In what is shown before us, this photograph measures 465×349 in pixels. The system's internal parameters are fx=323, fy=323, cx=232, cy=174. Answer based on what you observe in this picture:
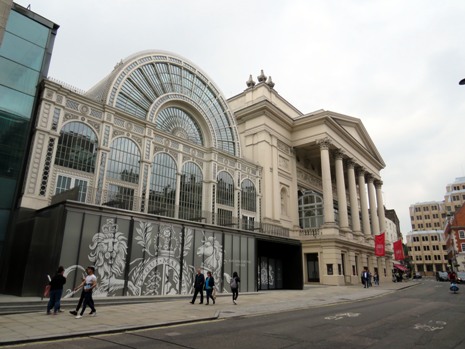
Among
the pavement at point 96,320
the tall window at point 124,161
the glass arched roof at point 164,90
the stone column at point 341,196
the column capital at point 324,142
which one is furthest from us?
the stone column at point 341,196

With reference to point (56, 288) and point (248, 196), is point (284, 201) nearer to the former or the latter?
point (248, 196)

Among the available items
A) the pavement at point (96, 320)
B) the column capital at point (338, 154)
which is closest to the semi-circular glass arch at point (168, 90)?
the pavement at point (96, 320)

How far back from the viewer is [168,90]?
1084 inches

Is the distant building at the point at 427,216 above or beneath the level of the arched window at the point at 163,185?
above

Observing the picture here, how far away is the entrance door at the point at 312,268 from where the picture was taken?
3805 cm

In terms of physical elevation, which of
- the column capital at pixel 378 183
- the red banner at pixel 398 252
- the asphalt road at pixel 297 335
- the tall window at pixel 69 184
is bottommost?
the asphalt road at pixel 297 335

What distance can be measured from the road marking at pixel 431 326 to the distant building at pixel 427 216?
394 ft

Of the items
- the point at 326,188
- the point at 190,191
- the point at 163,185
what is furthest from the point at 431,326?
the point at 326,188

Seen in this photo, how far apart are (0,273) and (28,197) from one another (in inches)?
167

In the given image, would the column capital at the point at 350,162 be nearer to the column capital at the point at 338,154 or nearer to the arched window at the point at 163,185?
Answer: the column capital at the point at 338,154

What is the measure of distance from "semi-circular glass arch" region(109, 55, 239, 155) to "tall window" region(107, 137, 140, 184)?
9.04 ft

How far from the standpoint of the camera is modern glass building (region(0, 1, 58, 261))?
18406mm

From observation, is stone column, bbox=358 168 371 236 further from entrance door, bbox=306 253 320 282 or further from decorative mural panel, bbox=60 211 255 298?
decorative mural panel, bbox=60 211 255 298

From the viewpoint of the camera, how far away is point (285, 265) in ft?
98.0
